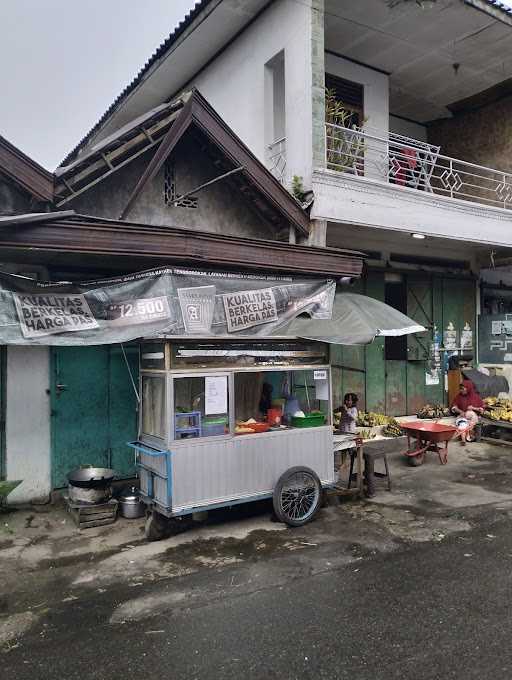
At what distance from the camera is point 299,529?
671 cm

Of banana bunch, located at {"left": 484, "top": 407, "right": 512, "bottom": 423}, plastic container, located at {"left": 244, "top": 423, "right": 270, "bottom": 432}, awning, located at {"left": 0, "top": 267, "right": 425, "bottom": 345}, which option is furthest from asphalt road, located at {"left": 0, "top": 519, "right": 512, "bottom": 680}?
banana bunch, located at {"left": 484, "top": 407, "right": 512, "bottom": 423}

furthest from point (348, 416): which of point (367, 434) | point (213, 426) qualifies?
point (213, 426)

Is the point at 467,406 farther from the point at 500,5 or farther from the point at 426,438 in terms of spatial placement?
the point at 500,5

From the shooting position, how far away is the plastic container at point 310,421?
7.39m

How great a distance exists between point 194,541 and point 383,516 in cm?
273

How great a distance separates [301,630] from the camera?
4238 mm

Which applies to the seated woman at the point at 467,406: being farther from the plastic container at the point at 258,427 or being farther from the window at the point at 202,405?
the window at the point at 202,405

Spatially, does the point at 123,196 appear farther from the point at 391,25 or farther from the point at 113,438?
the point at 391,25

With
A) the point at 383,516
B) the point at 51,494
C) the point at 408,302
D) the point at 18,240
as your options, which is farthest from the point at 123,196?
the point at 408,302

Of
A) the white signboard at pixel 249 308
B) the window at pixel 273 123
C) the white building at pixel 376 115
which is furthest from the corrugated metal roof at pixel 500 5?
the white signboard at pixel 249 308

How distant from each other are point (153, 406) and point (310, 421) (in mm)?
2293

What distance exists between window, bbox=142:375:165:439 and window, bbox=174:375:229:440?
19 cm

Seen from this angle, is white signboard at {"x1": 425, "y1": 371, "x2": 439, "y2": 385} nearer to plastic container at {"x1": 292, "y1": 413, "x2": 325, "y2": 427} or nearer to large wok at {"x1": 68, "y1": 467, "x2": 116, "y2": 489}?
plastic container at {"x1": 292, "y1": 413, "x2": 325, "y2": 427}

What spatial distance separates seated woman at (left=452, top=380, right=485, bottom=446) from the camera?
1215cm
